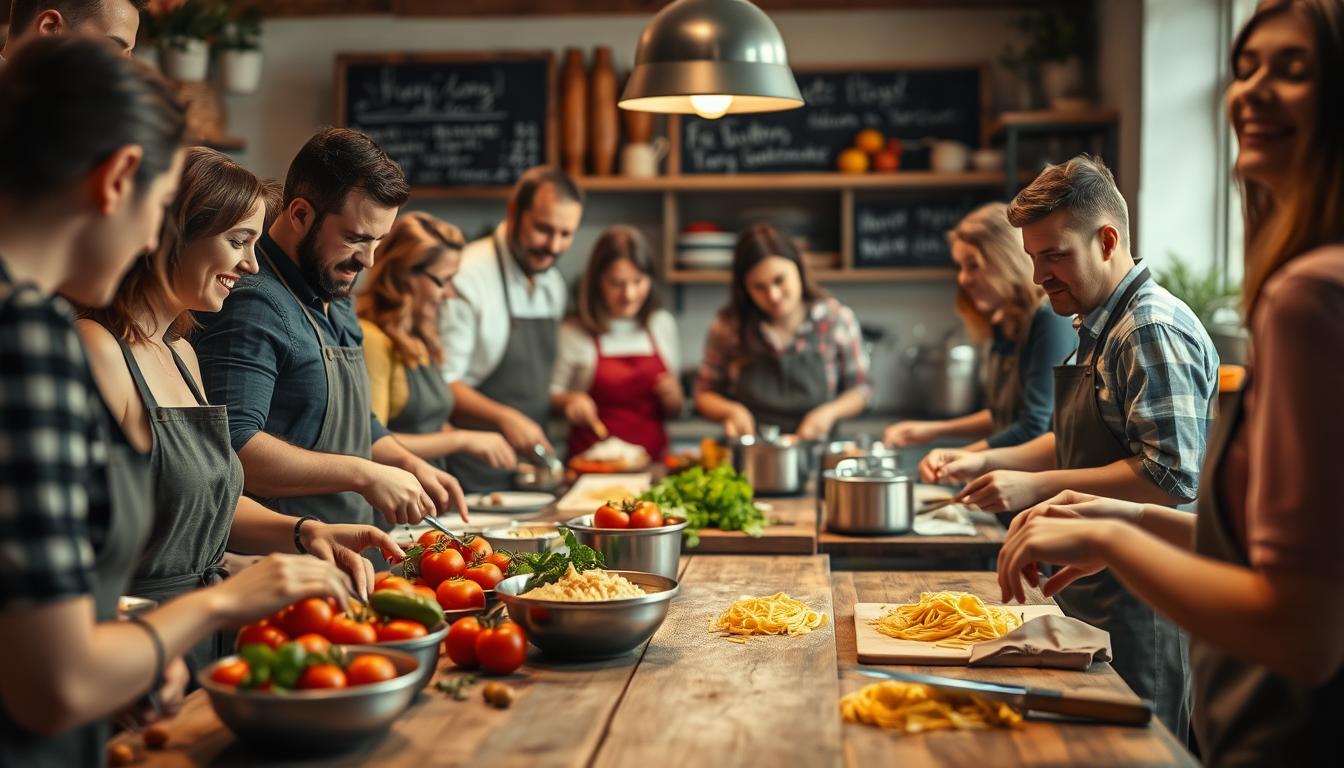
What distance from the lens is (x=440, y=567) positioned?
2.24m

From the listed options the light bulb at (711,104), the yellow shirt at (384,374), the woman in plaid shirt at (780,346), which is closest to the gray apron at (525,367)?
the woman in plaid shirt at (780,346)

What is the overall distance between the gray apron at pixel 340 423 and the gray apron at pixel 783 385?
219 cm

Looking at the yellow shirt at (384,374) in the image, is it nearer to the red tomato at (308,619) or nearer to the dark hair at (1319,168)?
the red tomato at (308,619)

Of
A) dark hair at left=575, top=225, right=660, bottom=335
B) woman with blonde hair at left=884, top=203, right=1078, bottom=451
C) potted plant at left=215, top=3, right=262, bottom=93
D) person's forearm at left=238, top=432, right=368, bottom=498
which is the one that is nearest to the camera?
person's forearm at left=238, top=432, right=368, bottom=498

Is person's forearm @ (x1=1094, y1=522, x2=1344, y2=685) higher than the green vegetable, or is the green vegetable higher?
person's forearm @ (x1=1094, y1=522, x2=1344, y2=685)

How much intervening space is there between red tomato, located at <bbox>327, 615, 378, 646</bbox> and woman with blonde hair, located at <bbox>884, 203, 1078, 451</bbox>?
226 cm

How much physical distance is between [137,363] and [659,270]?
445 centimetres

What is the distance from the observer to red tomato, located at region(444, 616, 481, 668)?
1.94 meters

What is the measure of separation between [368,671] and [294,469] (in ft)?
3.57

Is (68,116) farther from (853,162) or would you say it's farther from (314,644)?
(853,162)

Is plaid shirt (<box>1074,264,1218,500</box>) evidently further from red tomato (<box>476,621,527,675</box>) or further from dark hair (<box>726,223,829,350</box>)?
dark hair (<box>726,223,829,350</box>)

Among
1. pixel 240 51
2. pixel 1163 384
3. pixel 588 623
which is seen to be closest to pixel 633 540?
pixel 588 623

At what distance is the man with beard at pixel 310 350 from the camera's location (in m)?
2.55

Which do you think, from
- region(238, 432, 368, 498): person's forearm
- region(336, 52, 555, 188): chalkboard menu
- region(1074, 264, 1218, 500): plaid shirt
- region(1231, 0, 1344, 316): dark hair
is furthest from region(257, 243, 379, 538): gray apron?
region(336, 52, 555, 188): chalkboard menu
